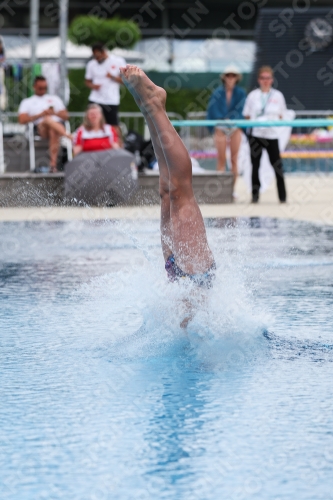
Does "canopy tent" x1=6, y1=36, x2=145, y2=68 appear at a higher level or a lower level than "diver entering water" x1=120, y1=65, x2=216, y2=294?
higher

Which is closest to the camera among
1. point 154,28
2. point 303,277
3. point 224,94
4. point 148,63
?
point 303,277

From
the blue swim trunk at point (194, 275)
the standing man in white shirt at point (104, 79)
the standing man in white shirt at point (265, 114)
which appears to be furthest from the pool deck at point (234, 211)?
the blue swim trunk at point (194, 275)

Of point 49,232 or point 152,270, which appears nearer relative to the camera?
point 152,270

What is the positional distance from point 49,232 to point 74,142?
3.35m

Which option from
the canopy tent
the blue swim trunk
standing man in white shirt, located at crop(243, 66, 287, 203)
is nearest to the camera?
the blue swim trunk

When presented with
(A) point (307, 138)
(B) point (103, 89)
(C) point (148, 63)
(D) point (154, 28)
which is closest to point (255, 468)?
(B) point (103, 89)

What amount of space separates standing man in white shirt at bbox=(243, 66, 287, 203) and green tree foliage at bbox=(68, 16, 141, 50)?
13.9 meters

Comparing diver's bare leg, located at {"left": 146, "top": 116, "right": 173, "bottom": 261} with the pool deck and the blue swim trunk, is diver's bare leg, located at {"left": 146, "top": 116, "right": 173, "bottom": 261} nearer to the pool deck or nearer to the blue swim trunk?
the blue swim trunk

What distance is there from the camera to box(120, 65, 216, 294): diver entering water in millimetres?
4445

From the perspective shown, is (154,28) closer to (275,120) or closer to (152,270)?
(275,120)

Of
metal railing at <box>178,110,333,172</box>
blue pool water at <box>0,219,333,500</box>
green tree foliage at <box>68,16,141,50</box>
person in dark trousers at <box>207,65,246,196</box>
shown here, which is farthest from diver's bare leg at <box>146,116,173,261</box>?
green tree foliage at <box>68,16,141,50</box>

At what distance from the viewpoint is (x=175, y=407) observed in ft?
11.5

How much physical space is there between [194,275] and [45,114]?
9.98 meters

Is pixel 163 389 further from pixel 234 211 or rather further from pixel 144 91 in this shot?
pixel 234 211
